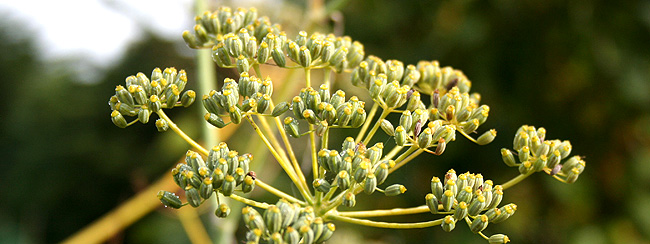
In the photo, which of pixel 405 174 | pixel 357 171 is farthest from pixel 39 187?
pixel 357 171

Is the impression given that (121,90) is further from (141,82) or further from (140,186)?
(140,186)

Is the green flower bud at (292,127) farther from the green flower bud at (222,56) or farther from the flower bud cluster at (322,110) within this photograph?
the green flower bud at (222,56)

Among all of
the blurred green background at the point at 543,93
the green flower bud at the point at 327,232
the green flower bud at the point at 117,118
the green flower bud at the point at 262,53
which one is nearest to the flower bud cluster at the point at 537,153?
the green flower bud at the point at 327,232

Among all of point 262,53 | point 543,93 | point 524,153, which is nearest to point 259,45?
point 262,53

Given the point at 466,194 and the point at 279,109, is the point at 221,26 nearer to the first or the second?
the point at 279,109

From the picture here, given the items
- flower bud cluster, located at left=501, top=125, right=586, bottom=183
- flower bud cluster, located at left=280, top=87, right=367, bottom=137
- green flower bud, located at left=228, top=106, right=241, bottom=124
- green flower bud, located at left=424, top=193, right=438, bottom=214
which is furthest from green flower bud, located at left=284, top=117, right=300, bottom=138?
flower bud cluster, located at left=501, top=125, right=586, bottom=183
